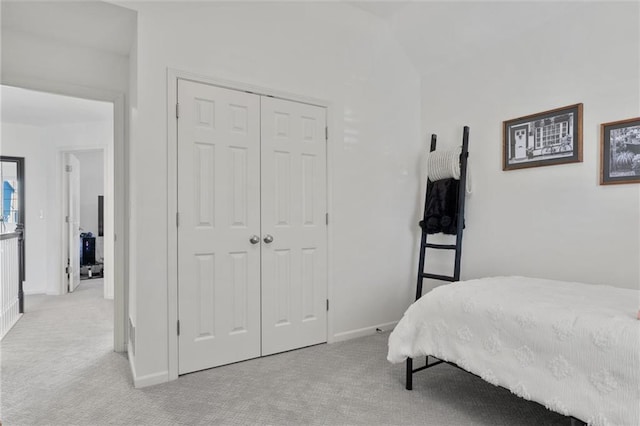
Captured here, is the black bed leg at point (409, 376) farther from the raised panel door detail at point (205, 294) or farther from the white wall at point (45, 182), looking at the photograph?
the white wall at point (45, 182)

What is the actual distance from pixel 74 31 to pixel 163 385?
2439 millimetres

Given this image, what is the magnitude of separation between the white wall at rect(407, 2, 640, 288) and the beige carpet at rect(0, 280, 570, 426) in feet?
3.42

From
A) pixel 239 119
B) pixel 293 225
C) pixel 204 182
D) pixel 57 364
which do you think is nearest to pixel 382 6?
pixel 239 119

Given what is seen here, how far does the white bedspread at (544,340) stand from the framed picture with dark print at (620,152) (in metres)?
0.76

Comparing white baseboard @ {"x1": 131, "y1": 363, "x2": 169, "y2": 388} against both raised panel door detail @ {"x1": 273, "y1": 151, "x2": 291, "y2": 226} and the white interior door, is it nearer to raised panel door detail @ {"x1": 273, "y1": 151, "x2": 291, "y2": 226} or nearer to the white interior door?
raised panel door detail @ {"x1": 273, "y1": 151, "x2": 291, "y2": 226}

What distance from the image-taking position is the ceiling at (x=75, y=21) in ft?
7.56

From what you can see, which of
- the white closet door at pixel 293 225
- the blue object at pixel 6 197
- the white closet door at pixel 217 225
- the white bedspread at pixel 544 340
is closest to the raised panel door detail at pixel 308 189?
the white closet door at pixel 293 225

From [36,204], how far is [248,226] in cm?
439

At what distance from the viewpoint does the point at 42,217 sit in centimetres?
539

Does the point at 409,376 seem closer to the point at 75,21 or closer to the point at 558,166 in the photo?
the point at 558,166

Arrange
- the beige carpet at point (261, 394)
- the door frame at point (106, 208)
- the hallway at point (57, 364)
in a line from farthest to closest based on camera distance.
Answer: the door frame at point (106, 208) < the hallway at point (57, 364) < the beige carpet at point (261, 394)

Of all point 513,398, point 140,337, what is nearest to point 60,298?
point 140,337

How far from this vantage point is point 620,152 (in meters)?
2.36

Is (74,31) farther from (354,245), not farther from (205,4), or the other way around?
(354,245)
